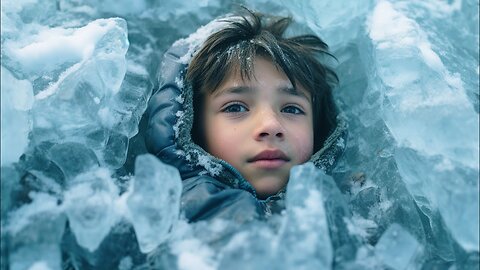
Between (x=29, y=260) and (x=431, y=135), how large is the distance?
2.96ft

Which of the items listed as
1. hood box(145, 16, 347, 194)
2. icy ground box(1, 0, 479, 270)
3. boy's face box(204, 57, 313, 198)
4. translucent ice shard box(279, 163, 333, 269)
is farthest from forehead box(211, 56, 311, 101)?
translucent ice shard box(279, 163, 333, 269)

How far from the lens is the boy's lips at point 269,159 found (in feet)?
4.99

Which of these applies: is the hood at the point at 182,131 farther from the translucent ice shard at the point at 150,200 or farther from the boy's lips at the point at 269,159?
the translucent ice shard at the point at 150,200

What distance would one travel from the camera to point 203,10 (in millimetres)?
2137

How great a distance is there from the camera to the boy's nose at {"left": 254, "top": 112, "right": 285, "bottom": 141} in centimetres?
152

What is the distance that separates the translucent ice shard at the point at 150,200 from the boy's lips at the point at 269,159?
40 cm

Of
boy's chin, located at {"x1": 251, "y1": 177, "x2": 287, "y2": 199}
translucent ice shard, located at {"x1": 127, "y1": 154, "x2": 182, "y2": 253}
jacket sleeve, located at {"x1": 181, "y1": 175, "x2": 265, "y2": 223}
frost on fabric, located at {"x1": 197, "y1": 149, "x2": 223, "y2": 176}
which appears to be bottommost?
boy's chin, located at {"x1": 251, "y1": 177, "x2": 287, "y2": 199}

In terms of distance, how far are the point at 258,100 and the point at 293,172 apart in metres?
0.44

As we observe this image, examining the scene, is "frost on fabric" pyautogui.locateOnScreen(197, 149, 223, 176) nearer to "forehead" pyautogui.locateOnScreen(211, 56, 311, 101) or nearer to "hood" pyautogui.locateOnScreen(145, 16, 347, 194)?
"hood" pyautogui.locateOnScreen(145, 16, 347, 194)

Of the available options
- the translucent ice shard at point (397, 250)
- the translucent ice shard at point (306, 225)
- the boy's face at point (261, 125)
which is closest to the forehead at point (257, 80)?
the boy's face at point (261, 125)

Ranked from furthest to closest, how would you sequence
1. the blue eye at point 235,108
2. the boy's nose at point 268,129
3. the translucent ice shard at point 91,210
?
the blue eye at point 235,108 → the boy's nose at point 268,129 → the translucent ice shard at point 91,210

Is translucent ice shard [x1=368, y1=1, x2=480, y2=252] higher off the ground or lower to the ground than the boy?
higher

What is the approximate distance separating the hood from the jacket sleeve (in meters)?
0.11

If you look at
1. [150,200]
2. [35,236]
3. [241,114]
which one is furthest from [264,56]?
[35,236]
